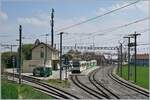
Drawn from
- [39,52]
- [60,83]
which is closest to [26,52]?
[39,52]

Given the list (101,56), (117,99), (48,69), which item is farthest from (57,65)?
(101,56)

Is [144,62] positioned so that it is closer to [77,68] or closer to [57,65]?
[57,65]

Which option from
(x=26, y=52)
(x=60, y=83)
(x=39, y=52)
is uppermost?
(x=39, y=52)

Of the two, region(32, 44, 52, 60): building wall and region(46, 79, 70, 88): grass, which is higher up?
region(32, 44, 52, 60): building wall

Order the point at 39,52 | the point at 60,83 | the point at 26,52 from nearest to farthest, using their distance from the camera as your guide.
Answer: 1. the point at 60,83
2. the point at 39,52
3. the point at 26,52

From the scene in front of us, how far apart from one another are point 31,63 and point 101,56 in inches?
3613

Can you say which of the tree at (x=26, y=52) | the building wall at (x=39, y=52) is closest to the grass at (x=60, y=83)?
the building wall at (x=39, y=52)

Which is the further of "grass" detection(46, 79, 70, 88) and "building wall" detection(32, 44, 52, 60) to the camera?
"building wall" detection(32, 44, 52, 60)

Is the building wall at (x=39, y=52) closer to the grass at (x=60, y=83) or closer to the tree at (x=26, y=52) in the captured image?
the tree at (x=26, y=52)

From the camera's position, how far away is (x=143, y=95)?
1587 inches

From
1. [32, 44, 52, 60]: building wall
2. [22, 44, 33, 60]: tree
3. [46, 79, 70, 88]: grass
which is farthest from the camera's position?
[22, 44, 33, 60]: tree

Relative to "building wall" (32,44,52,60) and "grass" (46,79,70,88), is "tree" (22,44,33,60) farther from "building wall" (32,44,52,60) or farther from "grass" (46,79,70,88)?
"grass" (46,79,70,88)

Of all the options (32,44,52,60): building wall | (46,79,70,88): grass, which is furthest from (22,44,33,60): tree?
(46,79,70,88): grass

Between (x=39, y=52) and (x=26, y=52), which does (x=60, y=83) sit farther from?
(x=26, y=52)
